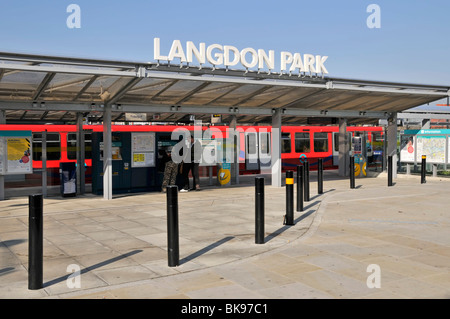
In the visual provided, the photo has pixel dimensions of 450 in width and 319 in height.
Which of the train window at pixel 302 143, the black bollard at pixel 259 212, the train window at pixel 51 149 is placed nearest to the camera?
the black bollard at pixel 259 212

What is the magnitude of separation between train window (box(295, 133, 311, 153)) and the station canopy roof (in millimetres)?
5765

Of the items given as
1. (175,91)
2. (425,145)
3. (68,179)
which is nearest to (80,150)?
(68,179)

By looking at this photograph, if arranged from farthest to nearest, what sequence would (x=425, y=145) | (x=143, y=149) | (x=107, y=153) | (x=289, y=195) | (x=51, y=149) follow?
(x=425, y=145) → (x=51, y=149) → (x=143, y=149) → (x=107, y=153) → (x=289, y=195)

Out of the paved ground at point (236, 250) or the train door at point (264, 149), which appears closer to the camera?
the paved ground at point (236, 250)

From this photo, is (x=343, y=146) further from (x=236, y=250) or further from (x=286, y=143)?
(x=236, y=250)

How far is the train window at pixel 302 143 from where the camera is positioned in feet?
79.3

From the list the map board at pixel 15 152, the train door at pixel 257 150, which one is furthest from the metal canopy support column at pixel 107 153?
the train door at pixel 257 150

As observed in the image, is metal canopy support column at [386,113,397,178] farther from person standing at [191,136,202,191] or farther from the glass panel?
person standing at [191,136,202,191]

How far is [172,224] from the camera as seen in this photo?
6.16 m

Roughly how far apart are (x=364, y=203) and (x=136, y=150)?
722 centimetres

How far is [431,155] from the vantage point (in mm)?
19359

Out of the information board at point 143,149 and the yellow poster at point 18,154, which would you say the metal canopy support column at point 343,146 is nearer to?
the information board at point 143,149

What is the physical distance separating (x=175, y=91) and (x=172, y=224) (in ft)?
25.3

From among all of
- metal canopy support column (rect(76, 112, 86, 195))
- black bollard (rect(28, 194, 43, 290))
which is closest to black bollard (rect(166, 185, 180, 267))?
black bollard (rect(28, 194, 43, 290))
